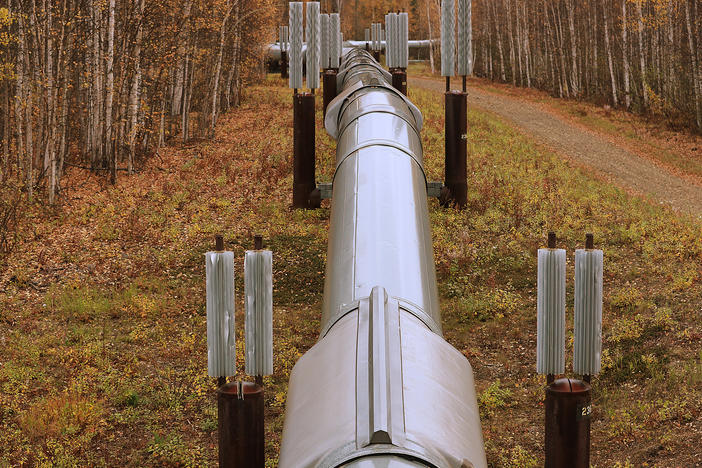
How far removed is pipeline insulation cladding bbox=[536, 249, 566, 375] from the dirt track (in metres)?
14.1

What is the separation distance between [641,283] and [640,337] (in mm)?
2037

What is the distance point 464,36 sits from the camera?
Result: 1377 cm

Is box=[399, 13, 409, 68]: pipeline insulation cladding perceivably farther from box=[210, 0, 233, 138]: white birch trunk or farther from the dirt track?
box=[210, 0, 233, 138]: white birch trunk

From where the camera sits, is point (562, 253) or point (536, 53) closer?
point (562, 253)

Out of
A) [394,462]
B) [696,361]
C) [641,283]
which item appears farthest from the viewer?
[641,283]

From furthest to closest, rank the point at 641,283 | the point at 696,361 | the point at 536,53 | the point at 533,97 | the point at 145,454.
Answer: the point at 536,53, the point at 533,97, the point at 641,283, the point at 696,361, the point at 145,454

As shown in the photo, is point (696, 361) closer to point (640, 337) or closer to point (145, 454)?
point (640, 337)

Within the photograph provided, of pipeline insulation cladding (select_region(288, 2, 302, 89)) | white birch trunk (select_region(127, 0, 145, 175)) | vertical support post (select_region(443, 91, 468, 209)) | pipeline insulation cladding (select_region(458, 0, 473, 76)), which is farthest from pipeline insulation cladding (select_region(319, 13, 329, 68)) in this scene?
white birch trunk (select_region(127, 0, 145, 175))

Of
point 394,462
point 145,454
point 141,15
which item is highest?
point 141,15

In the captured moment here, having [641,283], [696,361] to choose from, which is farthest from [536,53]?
[696,361]

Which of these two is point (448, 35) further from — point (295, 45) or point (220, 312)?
point (220, 312)

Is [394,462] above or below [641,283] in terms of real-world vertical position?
above

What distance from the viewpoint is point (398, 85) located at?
57.7 ft

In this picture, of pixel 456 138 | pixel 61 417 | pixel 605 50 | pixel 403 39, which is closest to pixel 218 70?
pixel 403 39
